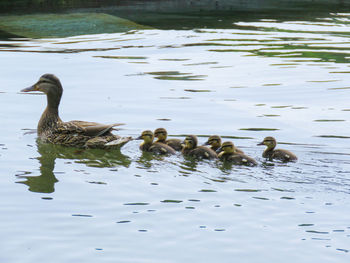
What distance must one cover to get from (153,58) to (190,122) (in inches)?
184

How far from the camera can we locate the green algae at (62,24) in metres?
17.2

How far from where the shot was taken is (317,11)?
67.2 ft

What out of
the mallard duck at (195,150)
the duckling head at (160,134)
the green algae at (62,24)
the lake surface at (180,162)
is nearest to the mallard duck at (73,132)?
the lake surface at (180,162)

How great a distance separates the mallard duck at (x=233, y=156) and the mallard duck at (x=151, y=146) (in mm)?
562

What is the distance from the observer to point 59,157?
8398mm

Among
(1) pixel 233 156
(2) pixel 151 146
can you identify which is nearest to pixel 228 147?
(1) pixel 233 156

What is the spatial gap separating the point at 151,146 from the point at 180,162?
0.51 m

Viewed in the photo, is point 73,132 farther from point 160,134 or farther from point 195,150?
point 195,150

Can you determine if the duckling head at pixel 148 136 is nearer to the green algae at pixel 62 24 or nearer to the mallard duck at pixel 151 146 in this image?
the mallard duck at pixel 151 146

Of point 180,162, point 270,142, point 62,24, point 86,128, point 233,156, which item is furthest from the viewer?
point 62,24

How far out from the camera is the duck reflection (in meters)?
7.30

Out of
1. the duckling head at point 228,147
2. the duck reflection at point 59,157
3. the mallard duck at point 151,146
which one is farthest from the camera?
the mallard duck at point 151,146

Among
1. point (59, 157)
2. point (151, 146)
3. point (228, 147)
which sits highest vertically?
point (228, 147)

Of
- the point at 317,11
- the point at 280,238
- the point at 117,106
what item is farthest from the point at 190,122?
the point at 317,11
